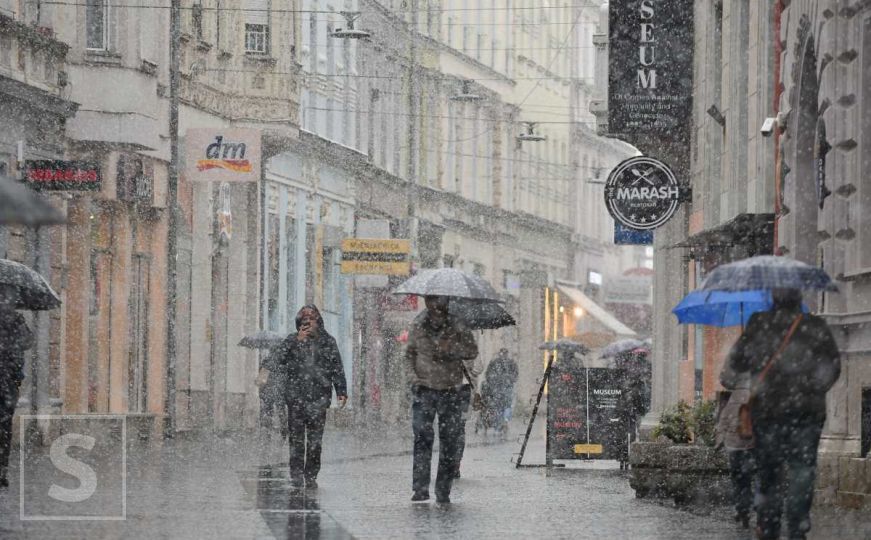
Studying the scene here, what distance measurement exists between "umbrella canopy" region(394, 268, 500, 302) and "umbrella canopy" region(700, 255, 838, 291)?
446 centimetres

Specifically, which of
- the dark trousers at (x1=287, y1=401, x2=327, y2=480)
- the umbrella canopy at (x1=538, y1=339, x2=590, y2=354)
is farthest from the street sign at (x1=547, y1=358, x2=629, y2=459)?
the umbrella canopy at (x1=538, y1=339, x2=590, y2=354)

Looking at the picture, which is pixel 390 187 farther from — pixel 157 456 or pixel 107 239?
pixel 157 456

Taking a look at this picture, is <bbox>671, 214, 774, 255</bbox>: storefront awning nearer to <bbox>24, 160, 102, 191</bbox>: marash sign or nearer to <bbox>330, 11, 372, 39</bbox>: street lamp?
<bbox>24, 160, 102, 191</bbox>: marash sign

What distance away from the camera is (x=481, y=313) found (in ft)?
73.1

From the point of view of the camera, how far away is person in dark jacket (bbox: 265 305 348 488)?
19.2 metres

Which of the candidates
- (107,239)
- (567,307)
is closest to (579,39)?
(567,307)

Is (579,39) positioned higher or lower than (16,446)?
higher

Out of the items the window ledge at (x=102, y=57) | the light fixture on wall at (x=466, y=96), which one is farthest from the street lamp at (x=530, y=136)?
the window ledge at (x=102, y=57)

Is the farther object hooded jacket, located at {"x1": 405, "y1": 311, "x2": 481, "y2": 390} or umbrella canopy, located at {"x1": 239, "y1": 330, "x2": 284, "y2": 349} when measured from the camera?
umbrella canopy, located at {"x1": 239, "y1": 330, "x2": 284, "y2": 349}

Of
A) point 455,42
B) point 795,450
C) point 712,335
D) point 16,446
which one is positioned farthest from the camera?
point 455,42

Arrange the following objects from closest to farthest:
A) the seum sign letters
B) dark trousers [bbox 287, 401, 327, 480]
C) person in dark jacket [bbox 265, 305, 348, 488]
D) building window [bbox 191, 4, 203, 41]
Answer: person in dark jacket [bbox 265, 305, 348, 488], dark trousers [bbox 287, 401, 327, 480], the seum sign letters, building window [bbox 191, 4, 203, 41]

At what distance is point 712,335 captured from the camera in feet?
83.5

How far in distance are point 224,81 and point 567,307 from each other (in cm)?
3606

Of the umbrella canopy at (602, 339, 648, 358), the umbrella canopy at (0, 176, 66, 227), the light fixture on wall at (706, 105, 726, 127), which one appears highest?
the light fixture on wall at (706, 105, 726, 127)
